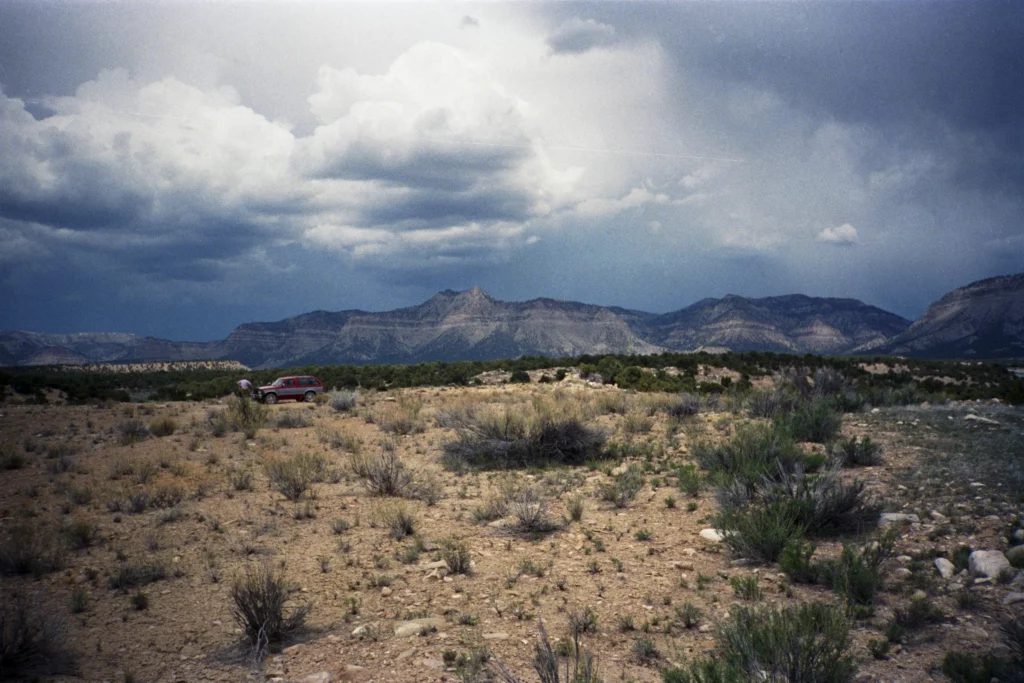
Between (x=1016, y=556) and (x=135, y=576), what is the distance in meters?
9.98

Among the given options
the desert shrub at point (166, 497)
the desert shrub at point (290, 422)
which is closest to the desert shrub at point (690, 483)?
the desert shrub at point (166, 497)

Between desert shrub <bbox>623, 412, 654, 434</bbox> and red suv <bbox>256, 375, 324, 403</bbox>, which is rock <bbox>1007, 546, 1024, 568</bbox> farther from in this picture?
red suv <bbox>256, 375, 324, 403</bbox>

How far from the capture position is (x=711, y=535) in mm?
8039

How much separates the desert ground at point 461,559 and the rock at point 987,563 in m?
0.07

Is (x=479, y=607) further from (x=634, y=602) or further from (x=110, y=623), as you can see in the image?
(x=110, y=623)

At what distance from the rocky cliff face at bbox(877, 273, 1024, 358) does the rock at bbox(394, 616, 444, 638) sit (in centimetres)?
18055

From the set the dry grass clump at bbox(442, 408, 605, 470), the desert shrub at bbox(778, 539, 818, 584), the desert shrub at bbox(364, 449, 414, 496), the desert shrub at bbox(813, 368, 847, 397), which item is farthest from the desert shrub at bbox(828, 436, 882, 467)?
the desert shrub at bbox(813, 368, 847, 397)

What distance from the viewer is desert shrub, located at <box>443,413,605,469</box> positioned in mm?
12977

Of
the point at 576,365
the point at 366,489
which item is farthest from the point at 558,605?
the point at 576,365

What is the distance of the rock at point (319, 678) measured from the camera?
4906 millimetres

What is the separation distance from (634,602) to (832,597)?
2035mm

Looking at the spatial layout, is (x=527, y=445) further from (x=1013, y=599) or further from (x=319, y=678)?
(x=1013, y=599)

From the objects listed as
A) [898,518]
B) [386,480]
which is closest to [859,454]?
[898,518]

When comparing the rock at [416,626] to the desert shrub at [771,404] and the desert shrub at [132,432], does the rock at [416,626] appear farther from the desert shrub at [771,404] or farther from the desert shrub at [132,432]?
the desert shrub at [132,432]
